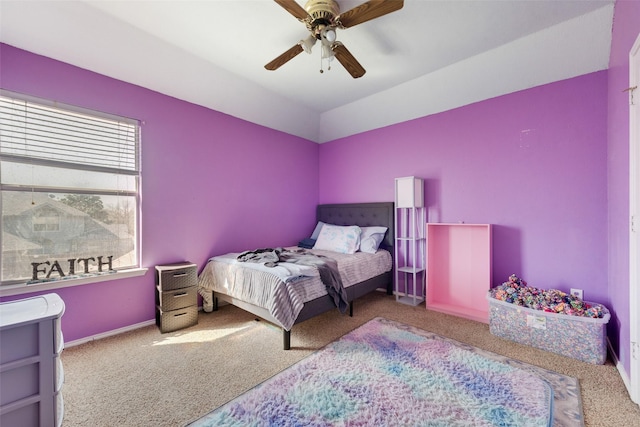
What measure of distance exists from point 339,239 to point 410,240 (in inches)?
37.1

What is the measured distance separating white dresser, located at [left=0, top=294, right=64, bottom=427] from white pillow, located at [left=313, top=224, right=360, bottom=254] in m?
2.69

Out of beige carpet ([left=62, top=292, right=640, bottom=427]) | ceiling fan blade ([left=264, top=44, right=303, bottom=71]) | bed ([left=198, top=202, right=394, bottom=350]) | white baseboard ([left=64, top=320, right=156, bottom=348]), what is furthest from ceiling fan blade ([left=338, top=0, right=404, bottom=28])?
white baseboard ([left=64, top=320, right=156, bottom=348])

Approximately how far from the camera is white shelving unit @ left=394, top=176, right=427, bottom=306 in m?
3.18

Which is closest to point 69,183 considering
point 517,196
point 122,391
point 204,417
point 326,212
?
point 122,391

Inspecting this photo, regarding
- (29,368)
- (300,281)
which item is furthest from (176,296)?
(29,368)

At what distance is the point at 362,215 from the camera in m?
3.89

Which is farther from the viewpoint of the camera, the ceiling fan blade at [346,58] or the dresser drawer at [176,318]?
A: the dresser drawer at [176,318]

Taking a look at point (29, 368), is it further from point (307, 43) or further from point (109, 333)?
point (307, 43)

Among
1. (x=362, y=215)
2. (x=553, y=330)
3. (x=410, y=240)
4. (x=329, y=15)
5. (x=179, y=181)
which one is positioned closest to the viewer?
(x=329, y=15)

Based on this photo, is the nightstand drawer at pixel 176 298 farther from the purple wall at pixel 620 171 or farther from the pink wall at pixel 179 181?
the purple wall at pixel 620 171

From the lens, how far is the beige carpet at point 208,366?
→ 147 centimetres

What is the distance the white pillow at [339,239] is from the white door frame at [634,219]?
232cm

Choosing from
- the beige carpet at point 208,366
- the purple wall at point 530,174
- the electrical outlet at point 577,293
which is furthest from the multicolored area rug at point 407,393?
the purple wall at point 530,174

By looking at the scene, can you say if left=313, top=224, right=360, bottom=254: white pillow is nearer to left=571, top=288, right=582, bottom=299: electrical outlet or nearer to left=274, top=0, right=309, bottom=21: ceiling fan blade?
left=571, top=288, right=582, bottom=299: electrical outlet
